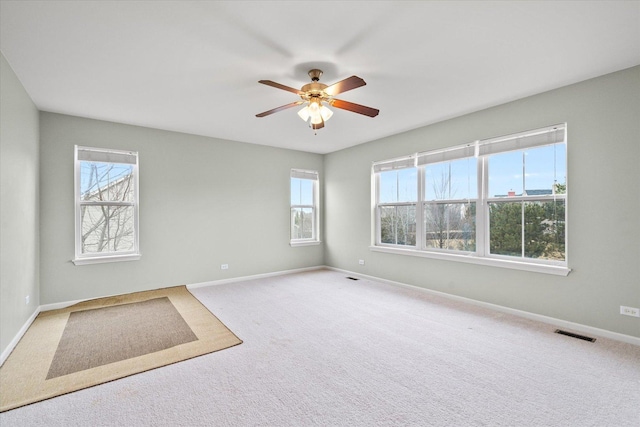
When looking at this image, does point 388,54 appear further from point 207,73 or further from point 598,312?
point 598,312

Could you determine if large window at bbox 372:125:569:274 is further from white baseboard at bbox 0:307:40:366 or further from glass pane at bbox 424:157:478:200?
white baseboard at bbox 0:307:40:366

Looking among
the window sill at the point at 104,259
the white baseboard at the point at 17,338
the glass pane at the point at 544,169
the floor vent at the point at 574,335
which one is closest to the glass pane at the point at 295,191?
the window sill at the point at 104,259

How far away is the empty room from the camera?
2.04 meters

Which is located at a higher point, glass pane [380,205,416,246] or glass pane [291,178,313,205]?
glass pane [291,178,313,205]

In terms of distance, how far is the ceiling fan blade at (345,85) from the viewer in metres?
2.37

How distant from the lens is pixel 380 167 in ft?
17.8

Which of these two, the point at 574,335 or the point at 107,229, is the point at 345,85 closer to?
the point at 574,335

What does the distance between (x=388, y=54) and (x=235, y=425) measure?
2968mm

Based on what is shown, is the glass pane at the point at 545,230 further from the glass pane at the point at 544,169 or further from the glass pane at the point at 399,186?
the glass pane at the point at 399,186

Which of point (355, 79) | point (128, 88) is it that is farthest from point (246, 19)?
point (128, 88)

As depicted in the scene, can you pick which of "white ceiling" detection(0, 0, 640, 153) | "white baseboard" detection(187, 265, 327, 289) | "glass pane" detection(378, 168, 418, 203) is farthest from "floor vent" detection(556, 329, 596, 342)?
"white baseboard" detection(187, 265, 327, 289)

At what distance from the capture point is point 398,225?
17.2 feet

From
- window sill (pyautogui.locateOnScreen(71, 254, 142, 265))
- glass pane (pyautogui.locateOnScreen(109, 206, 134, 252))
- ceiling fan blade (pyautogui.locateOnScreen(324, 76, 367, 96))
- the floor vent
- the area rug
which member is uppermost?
ceiling fan blade (pyautogui.locateOnScreen(324, 76, 367, 96))

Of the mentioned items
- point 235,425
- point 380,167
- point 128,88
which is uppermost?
point 128,88
